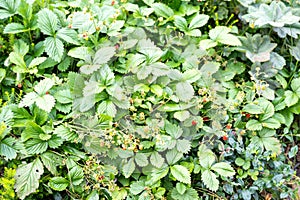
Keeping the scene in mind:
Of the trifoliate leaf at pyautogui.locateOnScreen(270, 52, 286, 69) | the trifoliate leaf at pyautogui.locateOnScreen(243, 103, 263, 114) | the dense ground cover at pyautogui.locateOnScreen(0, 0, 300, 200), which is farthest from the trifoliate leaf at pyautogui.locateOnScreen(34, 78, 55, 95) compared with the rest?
the trifoliate leaf at pyautogui.locateOnScreen(270, 52, 286, 69)

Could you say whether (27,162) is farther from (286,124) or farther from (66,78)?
(286,124)

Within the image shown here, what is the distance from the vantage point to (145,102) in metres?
2.23

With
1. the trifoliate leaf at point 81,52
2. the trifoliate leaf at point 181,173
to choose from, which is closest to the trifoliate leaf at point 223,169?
the trifoliate leaf at point 181,173

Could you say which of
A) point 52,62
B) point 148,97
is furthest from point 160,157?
point 52,62

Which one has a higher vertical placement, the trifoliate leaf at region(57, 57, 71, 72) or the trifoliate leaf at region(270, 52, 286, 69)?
the trifoliate leaf at region(57, 57, 71, 72)

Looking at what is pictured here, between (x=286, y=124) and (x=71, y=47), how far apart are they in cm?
132

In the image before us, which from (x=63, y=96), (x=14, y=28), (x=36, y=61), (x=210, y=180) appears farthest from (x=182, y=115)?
(x=14, y=28)

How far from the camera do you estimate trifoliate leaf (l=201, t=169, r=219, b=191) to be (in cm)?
210

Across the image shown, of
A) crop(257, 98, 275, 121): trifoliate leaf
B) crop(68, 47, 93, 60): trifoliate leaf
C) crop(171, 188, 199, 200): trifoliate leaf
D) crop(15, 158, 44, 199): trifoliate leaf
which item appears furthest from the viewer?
crop(257, 98, 275, 121): trifoliate leaf

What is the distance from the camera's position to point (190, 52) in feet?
7.97

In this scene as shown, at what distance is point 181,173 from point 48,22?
3.54 ft

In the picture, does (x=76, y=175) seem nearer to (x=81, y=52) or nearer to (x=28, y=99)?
(x=28, y=99)

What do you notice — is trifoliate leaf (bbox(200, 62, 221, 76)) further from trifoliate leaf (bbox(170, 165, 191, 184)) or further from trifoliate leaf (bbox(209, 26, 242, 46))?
trifoliate leaf (bbox(170, 165, 191, 184))

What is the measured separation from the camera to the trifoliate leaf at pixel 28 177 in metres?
2.02
